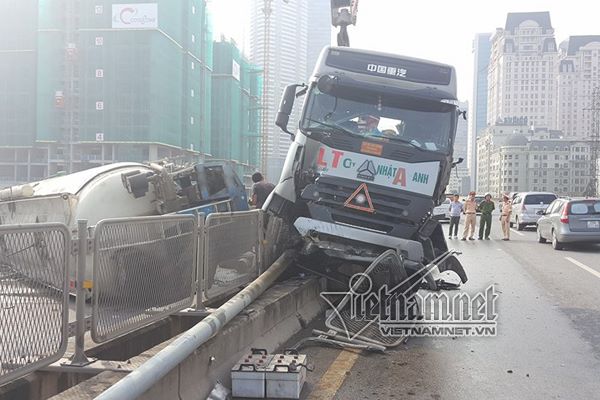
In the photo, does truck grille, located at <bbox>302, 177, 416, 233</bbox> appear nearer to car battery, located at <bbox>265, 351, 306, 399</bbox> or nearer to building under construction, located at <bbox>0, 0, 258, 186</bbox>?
car battery, located at <bbox>265, 351, 306, 399</bbox>

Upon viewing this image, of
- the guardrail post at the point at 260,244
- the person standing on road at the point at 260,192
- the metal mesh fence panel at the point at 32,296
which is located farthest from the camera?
the person standing on road at the point at 260,192

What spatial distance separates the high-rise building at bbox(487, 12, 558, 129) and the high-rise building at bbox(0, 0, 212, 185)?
94735mm

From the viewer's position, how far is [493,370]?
5465 millimetres

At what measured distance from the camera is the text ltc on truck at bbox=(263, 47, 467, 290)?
7684 mm

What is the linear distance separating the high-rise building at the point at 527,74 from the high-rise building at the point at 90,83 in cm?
9473

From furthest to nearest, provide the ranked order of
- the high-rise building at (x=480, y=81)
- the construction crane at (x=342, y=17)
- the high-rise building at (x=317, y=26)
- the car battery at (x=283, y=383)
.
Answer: the high-rise building at (x=480, y=81)
the high-rise building at (x=317, y=26)
the construction crane at (x=342, y=17)
the car battery at (x=283, y=383)

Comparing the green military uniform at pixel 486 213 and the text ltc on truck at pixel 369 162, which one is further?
the green military uniform at pixel 486 213

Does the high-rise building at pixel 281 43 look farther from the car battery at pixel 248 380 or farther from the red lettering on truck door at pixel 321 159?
the car battery at pixel 248 380

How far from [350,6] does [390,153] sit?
8119 mm

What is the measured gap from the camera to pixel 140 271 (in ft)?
15.5

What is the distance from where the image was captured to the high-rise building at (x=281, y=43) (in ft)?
114

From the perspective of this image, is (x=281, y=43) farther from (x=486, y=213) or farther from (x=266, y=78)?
(x=486, y=213)

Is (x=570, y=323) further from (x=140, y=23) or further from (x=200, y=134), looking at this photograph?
(x=200, y=134)

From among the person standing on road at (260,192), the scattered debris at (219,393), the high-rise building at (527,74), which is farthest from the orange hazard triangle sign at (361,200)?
the high-rise building at (527,74)
